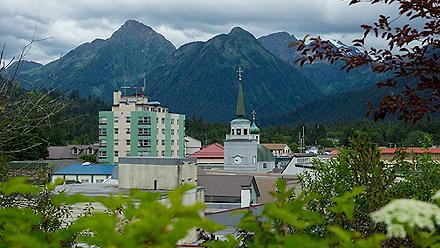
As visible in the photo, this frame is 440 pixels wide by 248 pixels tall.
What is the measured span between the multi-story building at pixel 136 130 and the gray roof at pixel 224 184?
25.5 meters

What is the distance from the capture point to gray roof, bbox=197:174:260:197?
38.4m

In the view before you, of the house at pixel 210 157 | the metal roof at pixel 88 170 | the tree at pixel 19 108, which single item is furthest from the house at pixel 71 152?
the tree at pixel 19 108

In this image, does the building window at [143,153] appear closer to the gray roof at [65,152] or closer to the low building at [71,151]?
the low building at [71,151]

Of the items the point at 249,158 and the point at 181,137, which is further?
the point at 181,137

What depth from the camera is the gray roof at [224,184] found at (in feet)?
126

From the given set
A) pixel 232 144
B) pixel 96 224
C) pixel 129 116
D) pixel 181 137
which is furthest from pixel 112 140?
pixel 96 224

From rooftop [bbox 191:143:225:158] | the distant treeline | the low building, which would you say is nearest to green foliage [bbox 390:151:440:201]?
rooftop [bbox 191:143:225:158]

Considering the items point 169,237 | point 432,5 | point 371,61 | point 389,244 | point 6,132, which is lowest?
point 389,244

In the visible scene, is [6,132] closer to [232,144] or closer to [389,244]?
[389,244]

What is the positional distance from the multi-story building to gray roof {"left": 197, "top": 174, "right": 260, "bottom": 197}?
2554cm

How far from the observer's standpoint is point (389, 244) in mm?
8094

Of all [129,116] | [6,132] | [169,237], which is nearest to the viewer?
[169,237]

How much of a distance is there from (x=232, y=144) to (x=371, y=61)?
56026 millimetres

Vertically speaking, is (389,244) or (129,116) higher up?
(129,116)
